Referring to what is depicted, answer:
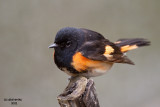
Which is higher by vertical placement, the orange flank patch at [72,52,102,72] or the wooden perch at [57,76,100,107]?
the orange flank patch at [72,52,102,72]

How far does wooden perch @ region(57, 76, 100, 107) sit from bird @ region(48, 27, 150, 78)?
738mm

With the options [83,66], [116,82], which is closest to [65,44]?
[83,66]

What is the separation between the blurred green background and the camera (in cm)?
688

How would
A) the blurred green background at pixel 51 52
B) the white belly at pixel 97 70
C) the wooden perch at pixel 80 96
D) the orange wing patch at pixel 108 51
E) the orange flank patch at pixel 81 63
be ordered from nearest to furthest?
the wooden perch at pixel 80 96 → the orange flank patch at pixel 81 63 → the white belly at pixel 97 70 → the orange wing patch at pixel 108 51 → the blurred green background at pixel 51 52

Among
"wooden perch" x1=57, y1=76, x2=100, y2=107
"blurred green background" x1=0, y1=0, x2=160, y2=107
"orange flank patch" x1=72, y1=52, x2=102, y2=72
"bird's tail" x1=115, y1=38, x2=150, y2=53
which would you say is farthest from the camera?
"blurred green background" x1=0, y1=0, x2=160, y2=107

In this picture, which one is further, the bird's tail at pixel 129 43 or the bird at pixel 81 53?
the bird's tail at pixel 129 43

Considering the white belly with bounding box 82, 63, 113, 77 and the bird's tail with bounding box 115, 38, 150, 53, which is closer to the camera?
the white belly with bounding box 82, 63, 113, 77

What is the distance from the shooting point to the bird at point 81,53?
442 centimetres

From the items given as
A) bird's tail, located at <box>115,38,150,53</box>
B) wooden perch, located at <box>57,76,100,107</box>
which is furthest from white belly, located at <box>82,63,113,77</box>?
wooden perch, located at <box>57,76,100,107</box>

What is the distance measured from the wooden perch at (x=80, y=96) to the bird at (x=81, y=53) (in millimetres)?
738

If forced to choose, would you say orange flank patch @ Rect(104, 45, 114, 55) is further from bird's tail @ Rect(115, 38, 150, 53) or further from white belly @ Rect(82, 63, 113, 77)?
bird's tail @ Rect(115, 38, 150, 53)

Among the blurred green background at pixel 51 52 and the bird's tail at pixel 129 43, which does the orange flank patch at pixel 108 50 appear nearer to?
the bird's tail at pixel 129 43

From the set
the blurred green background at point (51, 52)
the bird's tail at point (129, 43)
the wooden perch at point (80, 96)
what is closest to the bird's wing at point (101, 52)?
the bird's tail at point (129, 43)

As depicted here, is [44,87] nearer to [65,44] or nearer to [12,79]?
[12,79]
